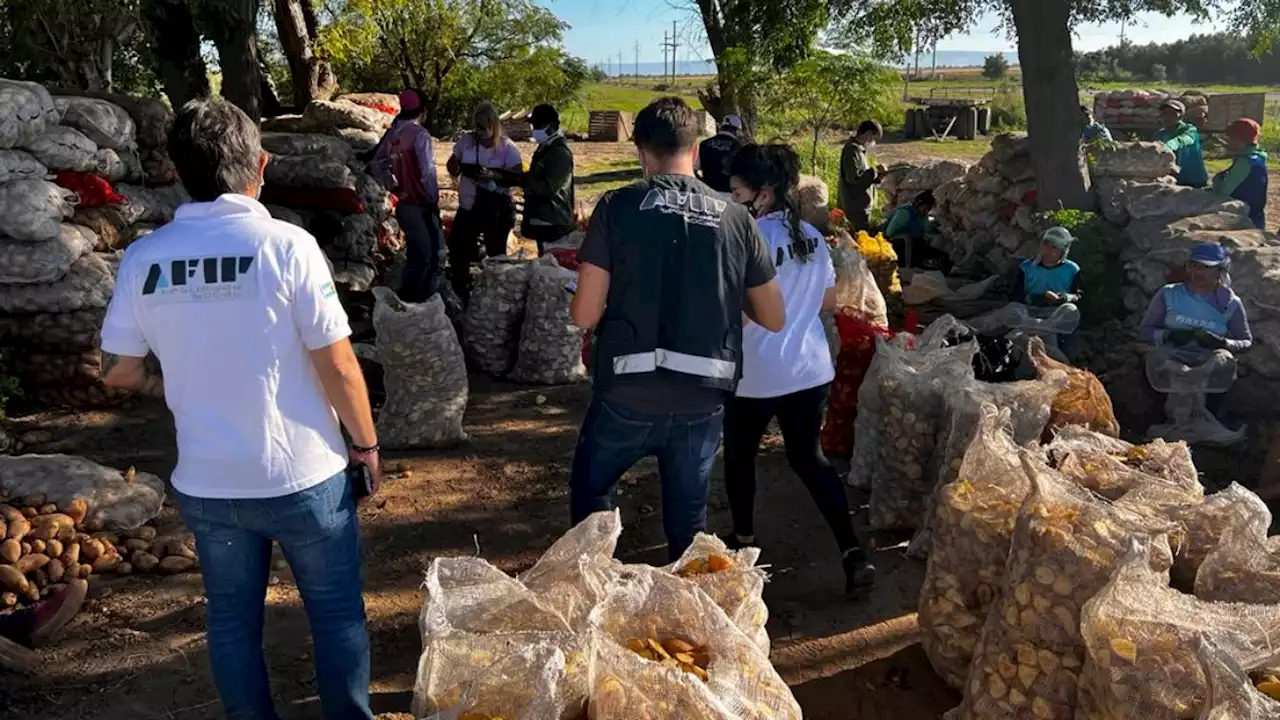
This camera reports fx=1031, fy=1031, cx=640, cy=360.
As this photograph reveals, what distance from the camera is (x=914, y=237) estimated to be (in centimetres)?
934

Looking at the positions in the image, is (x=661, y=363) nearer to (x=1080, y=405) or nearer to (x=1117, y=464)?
(x=1117, y=464)

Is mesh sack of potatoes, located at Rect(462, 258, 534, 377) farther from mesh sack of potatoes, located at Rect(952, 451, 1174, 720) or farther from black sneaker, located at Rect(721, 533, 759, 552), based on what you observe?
mesh sack of potatoes, located at Rect(952, 451, 1174, 720)

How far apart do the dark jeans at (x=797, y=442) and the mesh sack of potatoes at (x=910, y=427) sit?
0.60m

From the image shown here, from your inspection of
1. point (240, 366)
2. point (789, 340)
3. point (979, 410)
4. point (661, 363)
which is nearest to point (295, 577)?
point (240, 366)

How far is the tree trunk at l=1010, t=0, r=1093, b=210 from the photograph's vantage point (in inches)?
351

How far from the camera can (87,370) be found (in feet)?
18.7

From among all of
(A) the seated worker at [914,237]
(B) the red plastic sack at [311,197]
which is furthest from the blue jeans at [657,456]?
(A) the seated worker at [914,237]

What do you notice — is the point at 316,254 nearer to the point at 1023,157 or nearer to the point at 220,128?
the point at 220,128

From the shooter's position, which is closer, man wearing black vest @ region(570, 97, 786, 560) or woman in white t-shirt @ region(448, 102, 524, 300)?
man wearing black vest @ region(570, 97, 786, 560)

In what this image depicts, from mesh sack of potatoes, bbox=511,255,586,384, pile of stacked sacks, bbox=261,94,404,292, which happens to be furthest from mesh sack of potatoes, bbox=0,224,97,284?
mesh sack of potatoes, bbox=511,255,586,384

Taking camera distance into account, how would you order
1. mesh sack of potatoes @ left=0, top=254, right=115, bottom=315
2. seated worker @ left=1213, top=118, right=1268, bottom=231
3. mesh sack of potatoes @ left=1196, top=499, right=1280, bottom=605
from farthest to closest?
1. seated worker @ left=1213, top=118, right=1268, bottom=231
2. mesh sack of potatoes @ left=0, top=254, right=115, bottom=315
3. mesh sack of potatoes @ left=1196, top=499, right=1280, bottom=605

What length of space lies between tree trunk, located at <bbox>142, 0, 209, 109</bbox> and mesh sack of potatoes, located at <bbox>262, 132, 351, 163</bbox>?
824 mm

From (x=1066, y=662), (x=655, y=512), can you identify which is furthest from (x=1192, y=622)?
(x=655, y=512)

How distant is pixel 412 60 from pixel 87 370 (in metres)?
18.1
